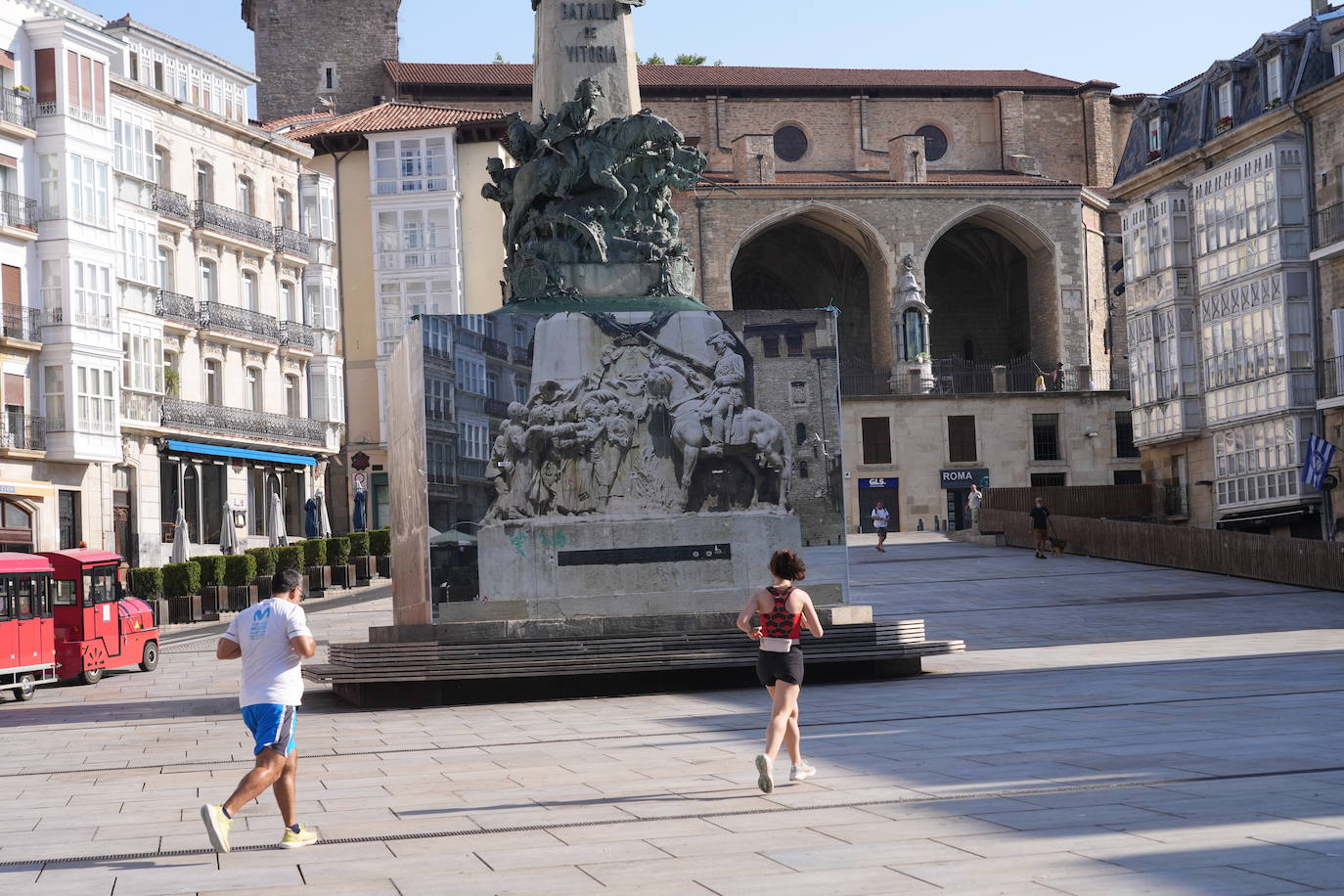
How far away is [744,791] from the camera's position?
10.7m

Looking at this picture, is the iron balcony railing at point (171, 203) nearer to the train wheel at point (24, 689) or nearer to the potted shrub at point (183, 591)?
the potted shrub at point (183, 591)

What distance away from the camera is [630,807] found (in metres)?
10.2

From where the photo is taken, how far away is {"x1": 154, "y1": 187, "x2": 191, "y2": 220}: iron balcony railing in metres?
50.9

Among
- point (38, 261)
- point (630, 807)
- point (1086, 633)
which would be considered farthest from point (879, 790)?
point (38, 261)

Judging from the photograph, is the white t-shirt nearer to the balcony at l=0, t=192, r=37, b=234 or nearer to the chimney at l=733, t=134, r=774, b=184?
the balcony at l=0, t=192, r=37, b=234

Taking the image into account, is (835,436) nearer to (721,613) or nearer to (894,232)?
(721,613)

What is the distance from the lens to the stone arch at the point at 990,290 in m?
75.0

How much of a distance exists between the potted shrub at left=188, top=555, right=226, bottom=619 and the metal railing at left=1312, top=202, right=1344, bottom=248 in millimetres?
27575

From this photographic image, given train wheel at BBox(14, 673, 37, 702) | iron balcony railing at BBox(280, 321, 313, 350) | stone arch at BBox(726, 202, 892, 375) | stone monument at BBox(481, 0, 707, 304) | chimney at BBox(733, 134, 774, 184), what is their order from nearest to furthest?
stone monument at BBox(481, 0, 707, 304), train wheel at BBox(14, 673, 37, 702), iron balcony railing at BBox(280, 321, 313, 350), chimney at BBox(733, 134, 774, 184), stone arch at BBox(726, 202, 892, 375)

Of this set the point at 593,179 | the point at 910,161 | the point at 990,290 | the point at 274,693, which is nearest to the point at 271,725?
the point at 274,693

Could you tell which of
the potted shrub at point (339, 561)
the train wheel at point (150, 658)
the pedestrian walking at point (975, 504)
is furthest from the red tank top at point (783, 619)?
the pedestrian walking at point (975, 504)

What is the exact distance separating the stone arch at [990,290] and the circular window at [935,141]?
357 centimetres

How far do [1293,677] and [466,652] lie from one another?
8181mm

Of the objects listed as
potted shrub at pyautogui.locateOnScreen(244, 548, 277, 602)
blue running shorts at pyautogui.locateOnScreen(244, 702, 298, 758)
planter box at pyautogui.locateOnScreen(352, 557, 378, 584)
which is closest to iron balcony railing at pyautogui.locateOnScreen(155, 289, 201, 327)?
planter box at pyautogui.locateOnScreen(352, 557, 378, 584)
